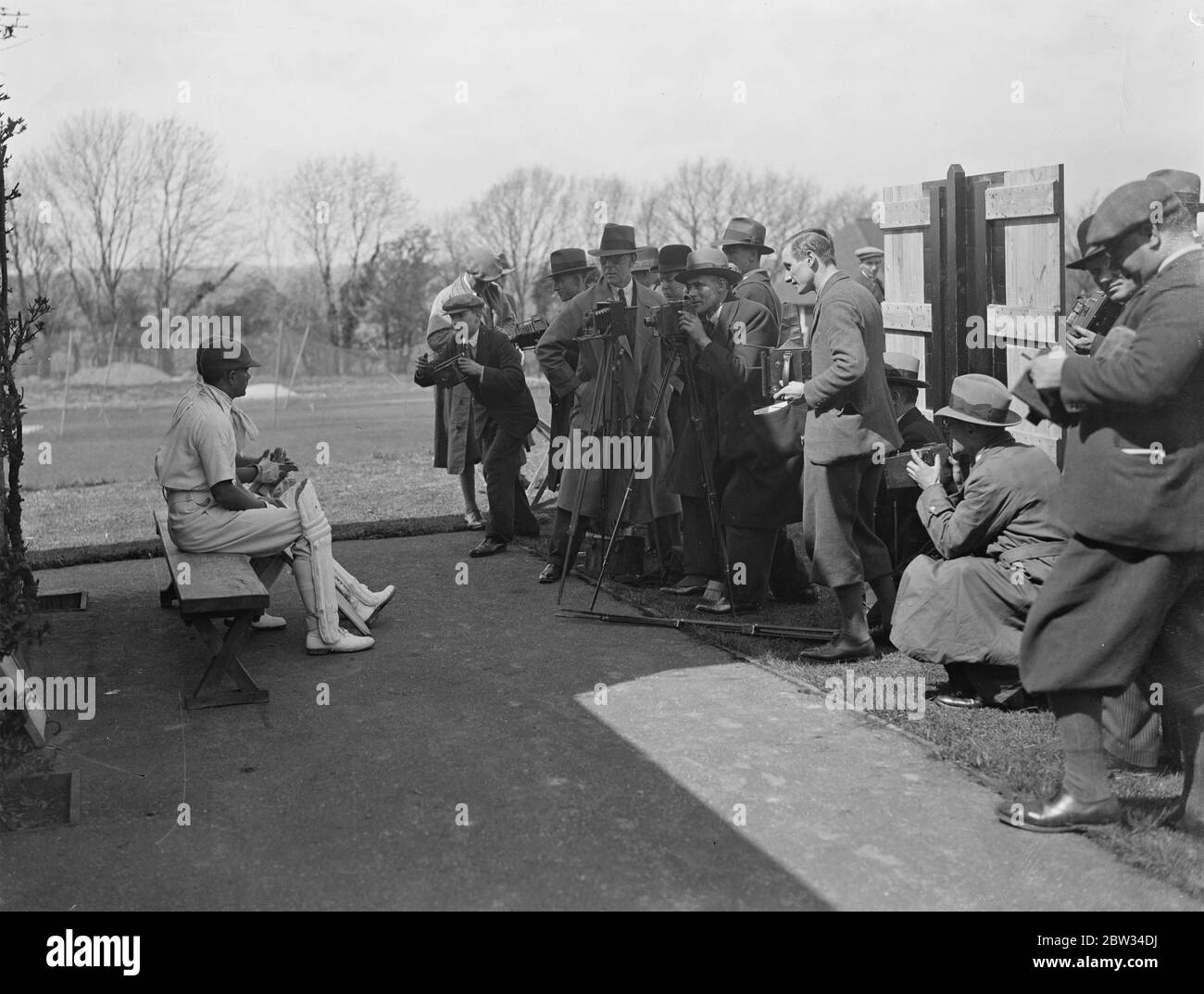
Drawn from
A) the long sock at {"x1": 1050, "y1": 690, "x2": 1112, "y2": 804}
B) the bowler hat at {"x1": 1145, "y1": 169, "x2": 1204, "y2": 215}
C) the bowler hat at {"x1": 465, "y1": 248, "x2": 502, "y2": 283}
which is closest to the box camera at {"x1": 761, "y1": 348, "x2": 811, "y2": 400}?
the bowler hat at {"x1": 1145, "y1": 169, "x2": 1204, "y2": 215}

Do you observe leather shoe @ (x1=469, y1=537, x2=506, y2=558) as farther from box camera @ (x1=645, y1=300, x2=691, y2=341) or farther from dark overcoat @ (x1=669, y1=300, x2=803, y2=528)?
box camera @ (x1=645, y1=300, x2=691, y2=341)

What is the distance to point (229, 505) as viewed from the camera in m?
6.68

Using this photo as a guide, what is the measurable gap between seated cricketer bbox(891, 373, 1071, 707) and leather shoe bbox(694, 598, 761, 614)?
2.02m

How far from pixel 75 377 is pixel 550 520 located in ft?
96.6

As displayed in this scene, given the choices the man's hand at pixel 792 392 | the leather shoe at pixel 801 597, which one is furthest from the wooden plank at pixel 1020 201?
the leather shoe at pixel 801 597

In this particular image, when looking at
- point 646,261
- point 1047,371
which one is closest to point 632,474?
point 646,261

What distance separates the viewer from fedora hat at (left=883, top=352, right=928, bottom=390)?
738cm

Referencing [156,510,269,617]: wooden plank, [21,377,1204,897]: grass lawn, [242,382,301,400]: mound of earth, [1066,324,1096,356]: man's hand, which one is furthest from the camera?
[242,382,301,400]: mound of earth

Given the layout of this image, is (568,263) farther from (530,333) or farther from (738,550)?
(738,550)

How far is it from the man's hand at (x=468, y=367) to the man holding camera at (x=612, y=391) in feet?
2.11

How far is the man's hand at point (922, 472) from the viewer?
5.99 metres

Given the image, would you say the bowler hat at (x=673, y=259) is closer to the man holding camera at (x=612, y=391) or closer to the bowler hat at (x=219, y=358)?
the man holding camera at (x=612, y=391)

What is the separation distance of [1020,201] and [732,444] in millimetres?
2146
